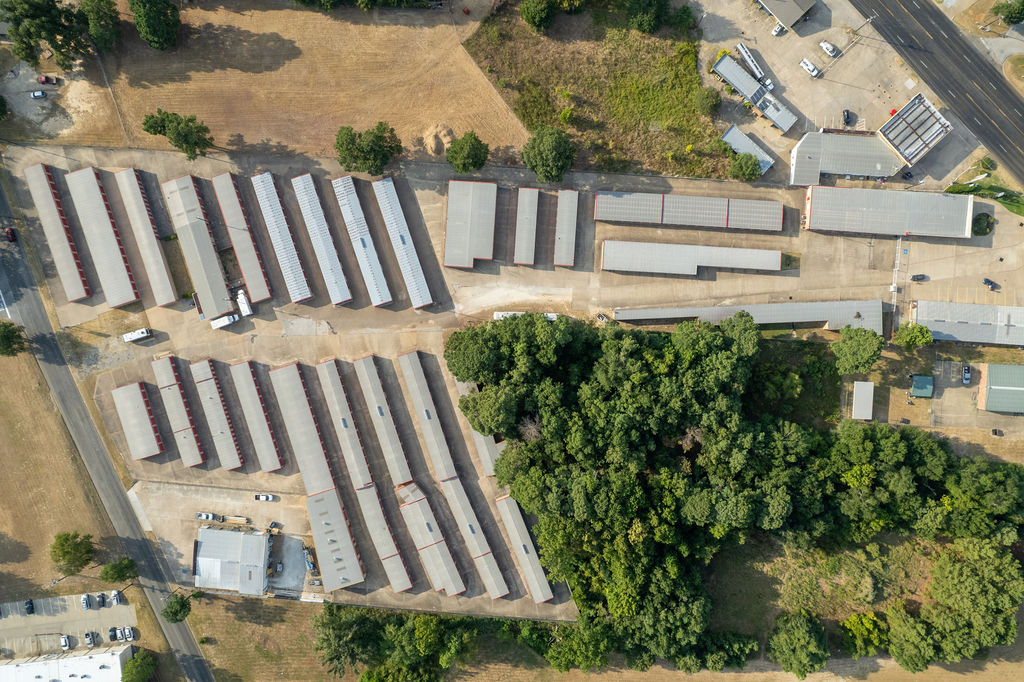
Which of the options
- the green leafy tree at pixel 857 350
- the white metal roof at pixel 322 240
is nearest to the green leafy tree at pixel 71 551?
the white metal roof at pixel 322 240

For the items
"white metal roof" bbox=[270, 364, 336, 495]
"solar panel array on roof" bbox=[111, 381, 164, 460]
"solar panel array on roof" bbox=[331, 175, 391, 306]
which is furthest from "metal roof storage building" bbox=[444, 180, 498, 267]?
"solar panel array on roof" bbox=[111, 381, 164, 460]

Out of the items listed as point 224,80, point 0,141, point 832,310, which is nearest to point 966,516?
point 832,310

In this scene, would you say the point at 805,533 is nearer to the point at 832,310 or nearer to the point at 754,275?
the point at 832,310

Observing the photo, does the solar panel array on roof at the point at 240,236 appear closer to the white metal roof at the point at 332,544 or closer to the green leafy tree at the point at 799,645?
the white metal roof at the point at 332,544

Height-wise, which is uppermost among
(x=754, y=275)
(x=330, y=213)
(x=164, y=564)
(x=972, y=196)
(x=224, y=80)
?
(x=224, y=80)

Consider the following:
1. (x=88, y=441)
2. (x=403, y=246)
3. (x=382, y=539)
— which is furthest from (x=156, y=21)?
(x=382, y=539)

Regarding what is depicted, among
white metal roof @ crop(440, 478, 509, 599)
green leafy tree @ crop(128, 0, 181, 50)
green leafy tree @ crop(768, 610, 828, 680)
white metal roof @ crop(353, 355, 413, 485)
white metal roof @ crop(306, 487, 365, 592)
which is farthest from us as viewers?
white metal roof @ crop(440, 478, 509, 599)

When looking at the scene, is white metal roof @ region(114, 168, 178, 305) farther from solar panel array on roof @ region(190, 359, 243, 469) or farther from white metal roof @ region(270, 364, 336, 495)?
white metal roof @ region(270, 364, 336, 495)
